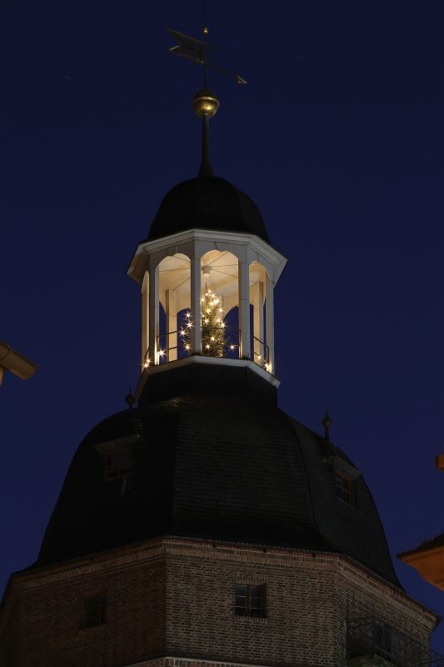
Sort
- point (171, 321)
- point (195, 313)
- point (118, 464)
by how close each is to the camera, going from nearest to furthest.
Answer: point (118, 464) → point (195, 313) → point (171, 321)

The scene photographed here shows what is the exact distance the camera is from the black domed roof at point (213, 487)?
62.6 metres

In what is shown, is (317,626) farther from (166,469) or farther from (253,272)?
(253,272)

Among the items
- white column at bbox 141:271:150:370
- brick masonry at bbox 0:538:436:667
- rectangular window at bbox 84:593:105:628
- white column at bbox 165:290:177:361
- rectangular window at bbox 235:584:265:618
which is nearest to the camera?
brick masonry at bbox 0:538:436:667

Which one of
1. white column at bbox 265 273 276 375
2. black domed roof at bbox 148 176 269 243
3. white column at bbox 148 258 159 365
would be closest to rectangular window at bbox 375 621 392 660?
white column at bbox 265 273 276 375

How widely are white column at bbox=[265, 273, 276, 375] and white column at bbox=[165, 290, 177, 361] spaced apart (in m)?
2.06

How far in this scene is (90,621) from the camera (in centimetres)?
6206

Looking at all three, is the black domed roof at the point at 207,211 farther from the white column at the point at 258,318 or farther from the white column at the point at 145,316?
the white column at the point at 258,318

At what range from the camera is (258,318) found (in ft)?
227

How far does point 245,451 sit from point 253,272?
22.7 feet

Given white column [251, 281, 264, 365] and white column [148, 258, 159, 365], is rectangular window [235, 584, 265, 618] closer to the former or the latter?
white column [251, 281, 264, 365]

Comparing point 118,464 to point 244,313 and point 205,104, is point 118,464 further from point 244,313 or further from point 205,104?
point 205,104

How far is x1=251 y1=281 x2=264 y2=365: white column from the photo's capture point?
68312 millimetres

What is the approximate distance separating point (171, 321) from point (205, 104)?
571 centimetres

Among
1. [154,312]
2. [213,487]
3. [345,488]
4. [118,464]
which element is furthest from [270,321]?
[213,487]
